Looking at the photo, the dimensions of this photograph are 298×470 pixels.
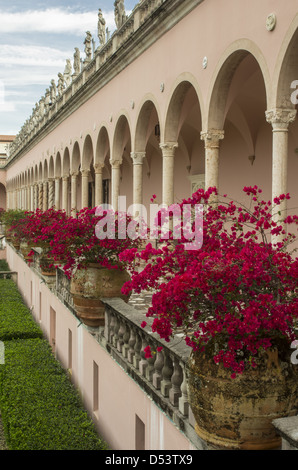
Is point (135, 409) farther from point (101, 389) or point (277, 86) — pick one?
point (277, 86)

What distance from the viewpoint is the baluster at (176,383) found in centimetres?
421

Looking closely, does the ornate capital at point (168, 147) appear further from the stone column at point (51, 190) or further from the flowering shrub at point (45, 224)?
the stone column at point (51, 190)

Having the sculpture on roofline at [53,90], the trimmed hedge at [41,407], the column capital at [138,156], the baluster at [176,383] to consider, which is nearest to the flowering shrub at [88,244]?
the trimmed hedge at [41,407]

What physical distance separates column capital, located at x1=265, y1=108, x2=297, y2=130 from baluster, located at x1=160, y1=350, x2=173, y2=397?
14.0ft

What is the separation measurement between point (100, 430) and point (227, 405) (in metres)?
4.55

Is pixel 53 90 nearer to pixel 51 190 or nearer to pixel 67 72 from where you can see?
pixel 67 72

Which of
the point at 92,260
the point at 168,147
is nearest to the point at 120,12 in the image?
the point at 168,147

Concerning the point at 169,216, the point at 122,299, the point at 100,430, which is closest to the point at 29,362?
the point at 100,430

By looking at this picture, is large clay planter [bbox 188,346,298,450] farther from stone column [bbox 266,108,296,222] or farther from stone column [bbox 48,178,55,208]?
stone column [bbox 48,178,55,208]

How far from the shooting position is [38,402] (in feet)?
26.9

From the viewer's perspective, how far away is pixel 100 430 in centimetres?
729

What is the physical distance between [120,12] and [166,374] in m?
12.4

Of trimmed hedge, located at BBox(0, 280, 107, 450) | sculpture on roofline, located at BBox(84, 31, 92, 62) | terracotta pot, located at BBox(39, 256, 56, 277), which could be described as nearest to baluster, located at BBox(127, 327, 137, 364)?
trimmed hedge, located at BBox(0, 280, 107, 450)

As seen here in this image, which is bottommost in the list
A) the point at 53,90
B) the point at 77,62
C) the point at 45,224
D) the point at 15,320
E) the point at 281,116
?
the point at 15,320
